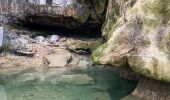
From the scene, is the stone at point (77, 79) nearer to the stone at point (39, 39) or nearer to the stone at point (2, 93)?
the stone at point (2, 93)

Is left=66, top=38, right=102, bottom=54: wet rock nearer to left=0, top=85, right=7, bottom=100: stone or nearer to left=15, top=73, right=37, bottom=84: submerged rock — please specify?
left=15, top=73, right=37, bottom=84: submerged rock

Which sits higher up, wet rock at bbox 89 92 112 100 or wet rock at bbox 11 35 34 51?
wet rock at bbox 11 35 34 51

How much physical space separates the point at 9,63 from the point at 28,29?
3.13 m

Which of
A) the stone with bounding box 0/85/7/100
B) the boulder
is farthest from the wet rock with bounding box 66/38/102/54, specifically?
the stone with bounding box 0/85/7/100

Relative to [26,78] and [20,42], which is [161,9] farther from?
[20,42]

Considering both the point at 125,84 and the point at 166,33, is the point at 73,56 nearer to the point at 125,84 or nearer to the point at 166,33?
the point at 125,84

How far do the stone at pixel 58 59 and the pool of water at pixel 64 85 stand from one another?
1.35 ft

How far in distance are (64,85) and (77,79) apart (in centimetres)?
58

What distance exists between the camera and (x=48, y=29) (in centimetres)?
1346

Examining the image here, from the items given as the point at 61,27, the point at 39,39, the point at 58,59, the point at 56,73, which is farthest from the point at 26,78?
the point at 61,27

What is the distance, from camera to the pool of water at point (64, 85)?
25.2 feet

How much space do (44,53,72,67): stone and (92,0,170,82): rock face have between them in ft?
10.9

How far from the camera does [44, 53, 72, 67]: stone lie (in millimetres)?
10508

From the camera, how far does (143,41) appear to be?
21.6ft
